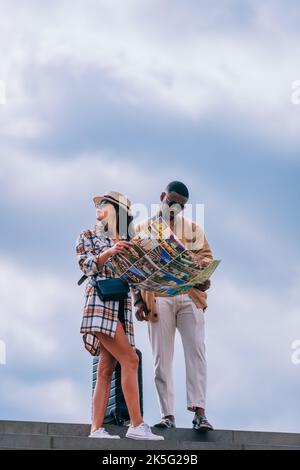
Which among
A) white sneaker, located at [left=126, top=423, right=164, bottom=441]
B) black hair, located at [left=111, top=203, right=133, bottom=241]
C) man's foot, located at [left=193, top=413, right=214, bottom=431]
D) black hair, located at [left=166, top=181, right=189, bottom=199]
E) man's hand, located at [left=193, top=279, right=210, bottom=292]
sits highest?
black hair, located at [left=166, top=181, right=189, bottom=199]

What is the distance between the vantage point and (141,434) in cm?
824

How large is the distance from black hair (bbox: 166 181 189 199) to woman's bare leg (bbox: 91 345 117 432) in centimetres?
182

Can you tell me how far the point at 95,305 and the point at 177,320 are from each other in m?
1.36

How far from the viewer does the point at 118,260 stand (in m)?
8.30

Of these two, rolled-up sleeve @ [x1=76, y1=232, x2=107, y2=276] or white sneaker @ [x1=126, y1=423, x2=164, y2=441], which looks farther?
rolled-up sleeve @ [x1=76, y1=232, x2=107, y2=276]

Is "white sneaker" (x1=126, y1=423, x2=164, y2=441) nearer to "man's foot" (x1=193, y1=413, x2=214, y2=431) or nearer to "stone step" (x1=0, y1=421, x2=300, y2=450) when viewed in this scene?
"stone step" (x1=0, y1=421, x2=300, y2=450)

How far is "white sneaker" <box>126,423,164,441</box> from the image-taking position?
8.22 meters

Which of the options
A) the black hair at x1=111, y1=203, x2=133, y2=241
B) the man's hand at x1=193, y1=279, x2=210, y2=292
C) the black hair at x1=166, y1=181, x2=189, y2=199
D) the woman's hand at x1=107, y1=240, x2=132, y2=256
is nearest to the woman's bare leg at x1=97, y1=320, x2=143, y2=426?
the woman's hand at x1=107, y1=240, x2=132, y2=256

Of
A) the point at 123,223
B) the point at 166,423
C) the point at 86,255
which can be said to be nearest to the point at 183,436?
the point at 166,423

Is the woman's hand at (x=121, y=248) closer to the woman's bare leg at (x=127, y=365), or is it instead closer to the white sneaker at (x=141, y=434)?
the woman's bare leg at (x=127, y=365)

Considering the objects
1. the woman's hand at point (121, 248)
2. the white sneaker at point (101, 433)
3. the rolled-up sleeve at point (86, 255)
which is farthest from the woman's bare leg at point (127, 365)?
the woman's hand at point (121, 248)
